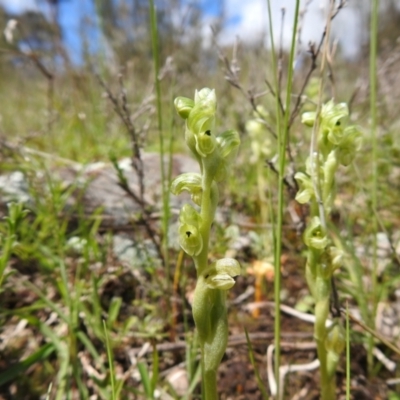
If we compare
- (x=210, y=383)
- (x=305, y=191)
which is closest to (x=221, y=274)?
(x=210, y=383)

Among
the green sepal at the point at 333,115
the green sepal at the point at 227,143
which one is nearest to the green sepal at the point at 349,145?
the green sepal at the point at 333,115

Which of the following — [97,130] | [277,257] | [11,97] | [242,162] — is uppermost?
[11,97]

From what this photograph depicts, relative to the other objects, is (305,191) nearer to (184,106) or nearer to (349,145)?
(349,145)

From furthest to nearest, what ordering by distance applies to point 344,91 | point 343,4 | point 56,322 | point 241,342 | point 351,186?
1. point 344,91
2. point 351,186
3. point 56,322
4. point 241,342
5. point 343,4

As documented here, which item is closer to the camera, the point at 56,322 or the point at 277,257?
the point at 277,257

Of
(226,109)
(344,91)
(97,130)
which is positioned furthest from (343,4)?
(344,91)

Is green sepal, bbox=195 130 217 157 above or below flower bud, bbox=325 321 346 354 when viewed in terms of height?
above

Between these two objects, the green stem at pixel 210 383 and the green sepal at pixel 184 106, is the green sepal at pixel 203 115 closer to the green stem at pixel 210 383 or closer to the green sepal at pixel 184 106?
the green sepal at pixel 184 106

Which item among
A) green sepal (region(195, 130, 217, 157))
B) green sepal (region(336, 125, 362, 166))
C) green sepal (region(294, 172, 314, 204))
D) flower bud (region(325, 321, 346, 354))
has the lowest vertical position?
flower bud (region(325, 321, 346, 354))

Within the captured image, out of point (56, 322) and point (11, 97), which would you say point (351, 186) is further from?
point (11, 97)

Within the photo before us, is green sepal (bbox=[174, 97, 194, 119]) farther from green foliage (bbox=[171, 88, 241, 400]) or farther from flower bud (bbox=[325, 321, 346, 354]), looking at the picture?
flower bud (bbox=[325, 321, 346, 354])

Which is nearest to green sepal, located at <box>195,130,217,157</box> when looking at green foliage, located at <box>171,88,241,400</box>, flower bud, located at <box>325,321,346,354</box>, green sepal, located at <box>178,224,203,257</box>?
green foliage, located at <box>171,88,241,400</box>
